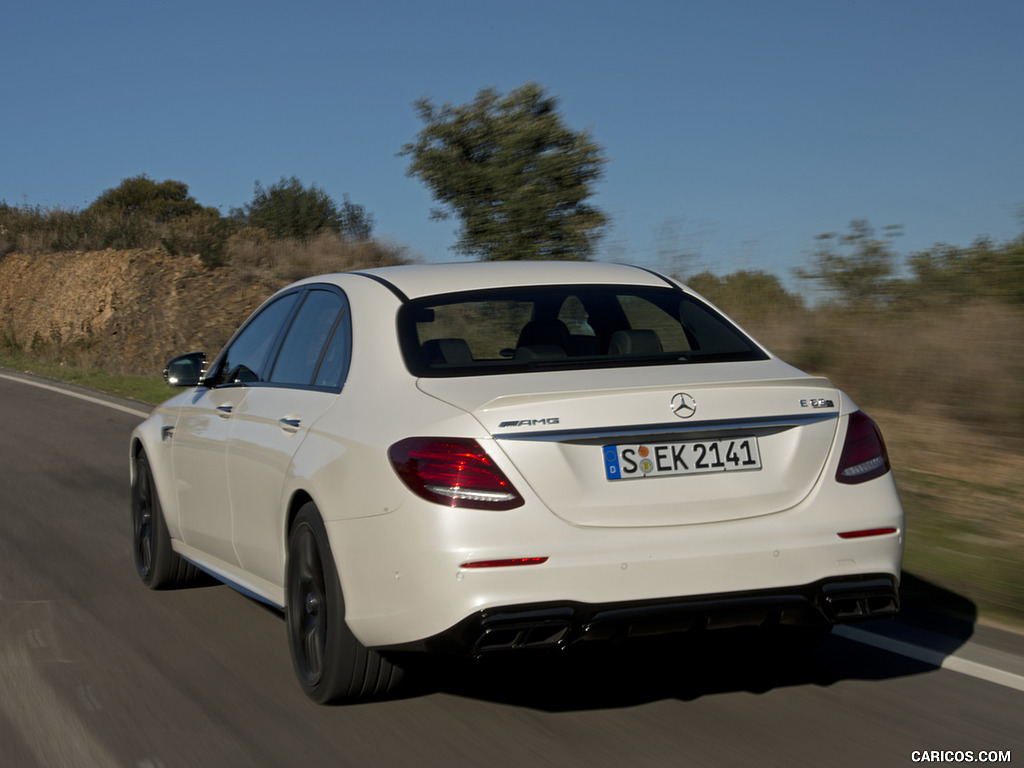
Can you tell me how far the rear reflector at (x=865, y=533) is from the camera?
13.7 ft

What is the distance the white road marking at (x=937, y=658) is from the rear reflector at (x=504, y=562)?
2076 millimetres

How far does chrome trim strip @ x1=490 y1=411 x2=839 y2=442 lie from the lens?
3.96 meters

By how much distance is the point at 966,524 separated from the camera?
7.95 m

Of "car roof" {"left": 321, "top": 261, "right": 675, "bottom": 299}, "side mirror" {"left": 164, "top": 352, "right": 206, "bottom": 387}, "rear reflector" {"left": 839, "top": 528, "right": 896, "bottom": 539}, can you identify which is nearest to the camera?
"rear reflector" {"left": 839, "top": 528, "right": 896, "bottom": 539}

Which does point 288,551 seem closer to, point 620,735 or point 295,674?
point 295,674

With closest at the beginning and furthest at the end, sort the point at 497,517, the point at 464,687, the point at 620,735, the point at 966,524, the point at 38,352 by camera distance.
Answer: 1. the point at 497,517
2. the point at 620,735
3. the point at 464,687
4. the point at 966,524
5. the point at 38,352

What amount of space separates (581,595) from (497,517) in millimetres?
362

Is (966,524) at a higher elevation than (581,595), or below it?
below

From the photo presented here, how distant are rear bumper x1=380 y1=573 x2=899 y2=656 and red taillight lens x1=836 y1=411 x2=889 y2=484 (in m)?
0.38

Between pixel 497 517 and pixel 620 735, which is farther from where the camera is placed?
pixel 620 735

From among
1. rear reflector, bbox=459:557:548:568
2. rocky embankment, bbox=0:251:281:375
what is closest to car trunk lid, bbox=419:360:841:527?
rear reflector, bbox=459:557:548:568

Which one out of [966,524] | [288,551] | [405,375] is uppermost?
[405,375]

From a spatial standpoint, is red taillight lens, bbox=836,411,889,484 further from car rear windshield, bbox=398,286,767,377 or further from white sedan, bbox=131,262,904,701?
car rear windshield, bbox=398,286,767,377

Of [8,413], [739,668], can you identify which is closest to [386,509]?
[739,668]
